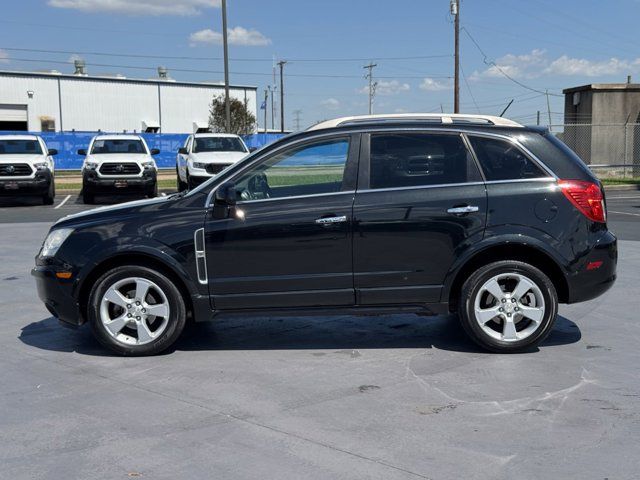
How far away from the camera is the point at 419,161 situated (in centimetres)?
579

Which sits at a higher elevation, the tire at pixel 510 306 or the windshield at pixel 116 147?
the windshield at pixel 116 147

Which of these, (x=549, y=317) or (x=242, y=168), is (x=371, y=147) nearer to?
(x=242, y=168)

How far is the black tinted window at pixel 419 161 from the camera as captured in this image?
5746mm

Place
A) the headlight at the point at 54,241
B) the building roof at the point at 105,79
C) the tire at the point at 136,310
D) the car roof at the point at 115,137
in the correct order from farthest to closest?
the building roof at the point at 105,79 → the car roof at the point at 115,137 → the headlight at the point at 54,241 → the tire at the point at 136,310

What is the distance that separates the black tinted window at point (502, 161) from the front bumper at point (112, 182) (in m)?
16.0

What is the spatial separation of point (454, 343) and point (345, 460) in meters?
2.49

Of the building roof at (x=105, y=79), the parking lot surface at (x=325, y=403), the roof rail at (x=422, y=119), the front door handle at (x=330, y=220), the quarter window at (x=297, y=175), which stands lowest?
the parking lot surface at (x=325, y=403)

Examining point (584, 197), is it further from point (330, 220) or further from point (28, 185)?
point (28, 185)

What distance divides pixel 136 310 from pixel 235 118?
193 feet

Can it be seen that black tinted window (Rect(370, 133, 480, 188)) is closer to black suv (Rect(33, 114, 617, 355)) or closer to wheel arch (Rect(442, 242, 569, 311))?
black suv (Rect(33, 114, 617, 355))

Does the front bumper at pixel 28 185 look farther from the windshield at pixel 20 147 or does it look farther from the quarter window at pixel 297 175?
the quarter window at pixel 297 175

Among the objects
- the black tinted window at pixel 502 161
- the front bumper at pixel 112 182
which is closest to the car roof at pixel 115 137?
the front bumper at pixel 112 182

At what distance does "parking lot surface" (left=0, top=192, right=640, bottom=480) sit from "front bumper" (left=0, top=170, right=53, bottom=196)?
14.0 metres

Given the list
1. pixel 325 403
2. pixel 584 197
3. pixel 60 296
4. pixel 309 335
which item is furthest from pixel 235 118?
pixel 325 403
